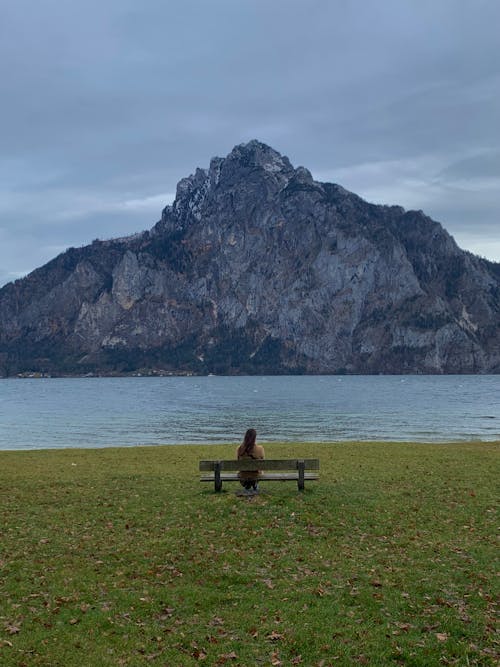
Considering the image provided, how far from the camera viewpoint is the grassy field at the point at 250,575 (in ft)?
32.4

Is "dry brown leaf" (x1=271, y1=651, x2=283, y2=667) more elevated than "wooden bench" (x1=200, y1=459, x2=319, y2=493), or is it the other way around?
"wooden bench" (x1=200, y1=459, x2=319, y2=493)

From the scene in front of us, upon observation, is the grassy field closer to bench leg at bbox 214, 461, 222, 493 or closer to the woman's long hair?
bench leg at bbox 214, 461, 222, 493

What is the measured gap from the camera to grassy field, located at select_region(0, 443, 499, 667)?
32.4 ft

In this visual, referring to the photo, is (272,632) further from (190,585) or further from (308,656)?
(190,585)

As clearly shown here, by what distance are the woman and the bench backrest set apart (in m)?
0.36

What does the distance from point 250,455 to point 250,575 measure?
750cm

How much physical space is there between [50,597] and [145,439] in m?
43.1

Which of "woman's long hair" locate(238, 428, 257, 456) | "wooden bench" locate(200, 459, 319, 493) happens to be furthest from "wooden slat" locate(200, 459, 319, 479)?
"woman's long hair" locate(238, 428, 257, 456)

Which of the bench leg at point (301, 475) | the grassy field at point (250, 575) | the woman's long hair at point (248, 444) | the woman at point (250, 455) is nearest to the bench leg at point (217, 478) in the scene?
the grassy field at point (250, 575)

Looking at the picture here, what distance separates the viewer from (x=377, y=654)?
957cm

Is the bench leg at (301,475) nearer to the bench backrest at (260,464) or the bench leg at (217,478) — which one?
the bench backrest at (260,464)

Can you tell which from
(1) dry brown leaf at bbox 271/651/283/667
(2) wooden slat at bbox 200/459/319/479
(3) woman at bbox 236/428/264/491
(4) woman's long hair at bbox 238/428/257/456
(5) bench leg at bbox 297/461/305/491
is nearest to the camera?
(1) dry brown leaf at bbox 271/651/283/667

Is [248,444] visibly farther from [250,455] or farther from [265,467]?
[265,467]

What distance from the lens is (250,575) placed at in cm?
1274
